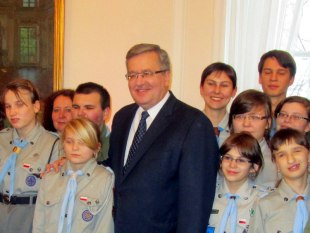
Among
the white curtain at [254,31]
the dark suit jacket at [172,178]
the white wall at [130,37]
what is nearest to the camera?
the dark suit jacket at [172,178]

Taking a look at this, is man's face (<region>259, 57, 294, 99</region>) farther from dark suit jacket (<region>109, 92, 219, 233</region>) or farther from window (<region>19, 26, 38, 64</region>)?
window (<region>19, 26, 38, 64</region>)

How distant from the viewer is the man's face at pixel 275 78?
3307 millimetres

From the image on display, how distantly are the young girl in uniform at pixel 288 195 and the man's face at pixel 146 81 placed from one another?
29.2 inches

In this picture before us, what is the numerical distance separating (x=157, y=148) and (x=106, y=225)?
59 centimetres

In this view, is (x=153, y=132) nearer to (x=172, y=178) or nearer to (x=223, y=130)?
(x=172, y=178)

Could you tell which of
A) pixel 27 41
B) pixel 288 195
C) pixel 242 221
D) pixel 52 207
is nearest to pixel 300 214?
pixel 288 195

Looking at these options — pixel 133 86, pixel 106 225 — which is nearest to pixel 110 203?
pixel 106 225

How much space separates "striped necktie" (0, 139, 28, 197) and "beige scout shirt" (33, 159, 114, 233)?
0.70 feet

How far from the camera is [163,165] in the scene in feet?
7.64

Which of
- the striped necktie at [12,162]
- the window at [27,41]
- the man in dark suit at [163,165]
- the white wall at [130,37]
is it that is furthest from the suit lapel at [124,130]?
the window at [27,41]

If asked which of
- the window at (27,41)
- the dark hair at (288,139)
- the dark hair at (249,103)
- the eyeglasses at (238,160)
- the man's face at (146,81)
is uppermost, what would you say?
the window at (27,41)

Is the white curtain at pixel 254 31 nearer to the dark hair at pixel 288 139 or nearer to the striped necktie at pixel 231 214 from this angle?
the dark hair at pixel 288 139

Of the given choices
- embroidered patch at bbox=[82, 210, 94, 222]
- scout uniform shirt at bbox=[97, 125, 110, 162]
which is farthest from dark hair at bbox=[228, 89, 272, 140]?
embroidered patch at bbox=[82, 210, 94, 222]

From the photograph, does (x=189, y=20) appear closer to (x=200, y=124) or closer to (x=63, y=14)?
(x=63, y=14)
